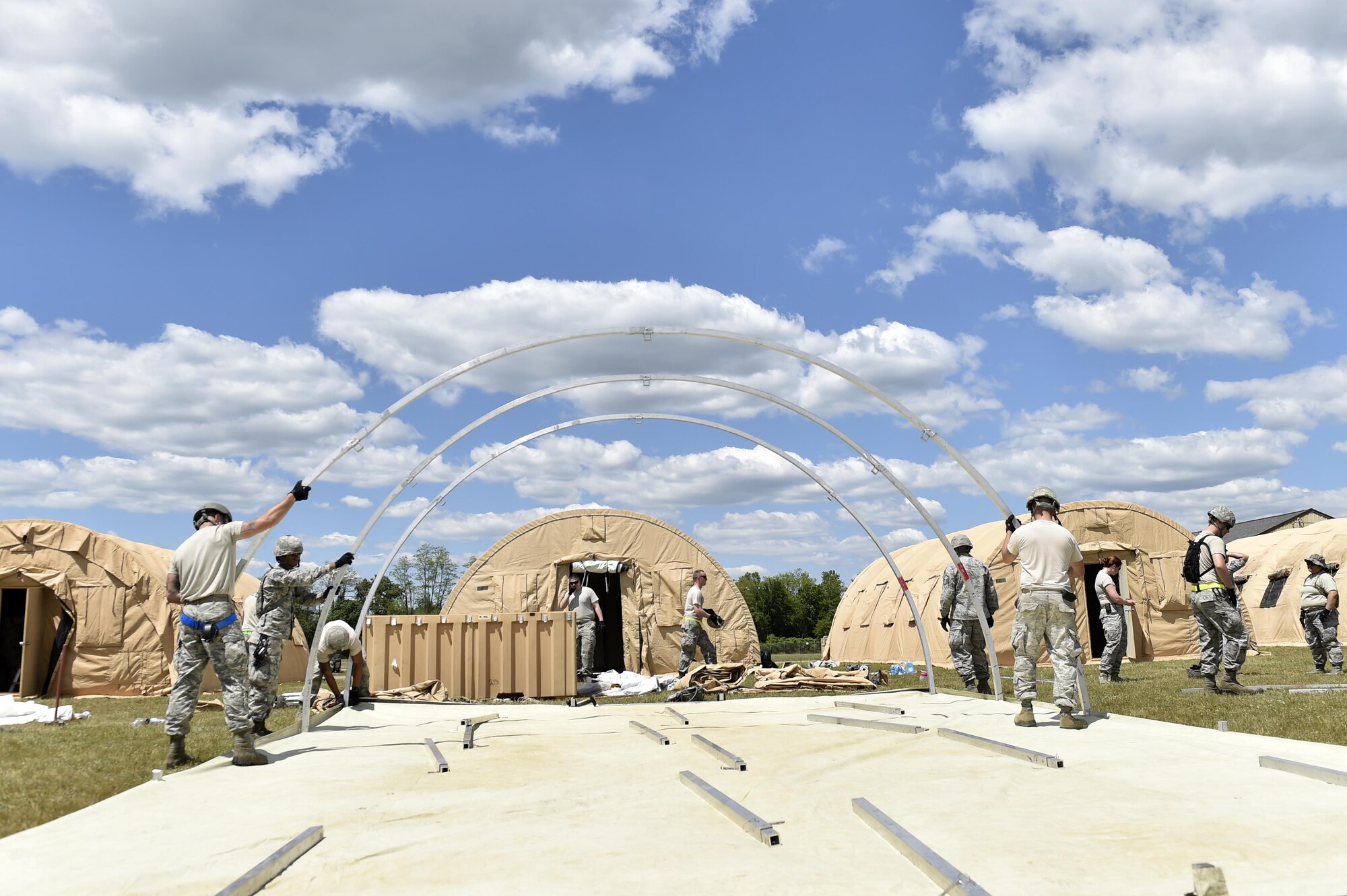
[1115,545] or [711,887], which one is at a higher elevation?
[1115,545]

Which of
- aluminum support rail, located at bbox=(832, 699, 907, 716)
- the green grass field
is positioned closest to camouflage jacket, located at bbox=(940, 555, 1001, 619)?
the green grass field

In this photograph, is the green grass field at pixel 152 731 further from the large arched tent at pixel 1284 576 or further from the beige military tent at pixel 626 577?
the large arched tent at pixel 1284 576

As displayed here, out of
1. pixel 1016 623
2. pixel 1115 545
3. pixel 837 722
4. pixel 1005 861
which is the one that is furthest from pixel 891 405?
pixel 1115 545

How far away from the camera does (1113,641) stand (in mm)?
13727

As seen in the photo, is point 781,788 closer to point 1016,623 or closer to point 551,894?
point 551,894

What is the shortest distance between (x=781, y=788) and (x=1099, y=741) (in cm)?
305

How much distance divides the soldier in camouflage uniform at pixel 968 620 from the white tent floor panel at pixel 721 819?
398 centimetres

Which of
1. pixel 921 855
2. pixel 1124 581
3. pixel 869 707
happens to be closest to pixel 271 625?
pixel 869 707

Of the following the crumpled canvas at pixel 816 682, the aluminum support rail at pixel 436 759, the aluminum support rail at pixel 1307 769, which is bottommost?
the crumpled canvas at pixel 816 682

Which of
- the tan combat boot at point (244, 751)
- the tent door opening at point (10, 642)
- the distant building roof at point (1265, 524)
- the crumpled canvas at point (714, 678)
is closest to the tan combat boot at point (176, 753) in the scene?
the tan combat boot at point (244, 751)

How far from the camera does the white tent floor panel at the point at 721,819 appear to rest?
12.1 ft

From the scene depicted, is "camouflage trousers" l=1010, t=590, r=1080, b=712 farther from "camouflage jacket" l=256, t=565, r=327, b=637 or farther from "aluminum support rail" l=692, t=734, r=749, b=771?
"camouflage jacket" l=256, t=565, r=327, b=637

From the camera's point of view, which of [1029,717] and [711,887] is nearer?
[711,887]

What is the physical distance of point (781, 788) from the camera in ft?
18.0
